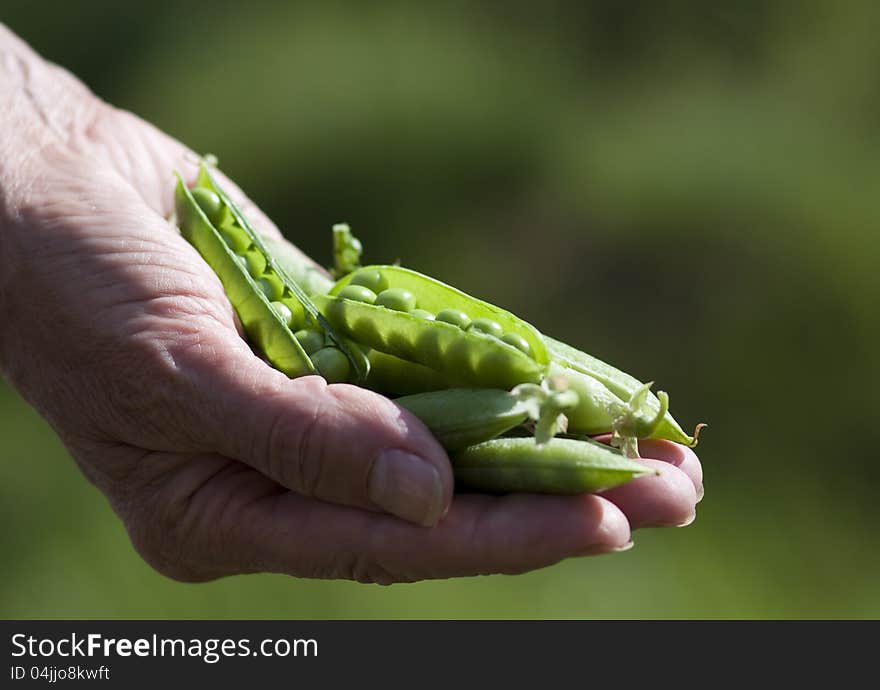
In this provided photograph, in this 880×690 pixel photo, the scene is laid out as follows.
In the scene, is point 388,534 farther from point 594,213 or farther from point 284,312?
point 594,213

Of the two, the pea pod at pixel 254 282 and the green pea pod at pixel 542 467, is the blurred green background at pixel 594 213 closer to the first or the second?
the pea pod at pixel 254 282

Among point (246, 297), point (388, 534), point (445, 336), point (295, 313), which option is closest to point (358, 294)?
point (295, 313)

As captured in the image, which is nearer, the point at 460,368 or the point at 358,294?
the point at 460,368

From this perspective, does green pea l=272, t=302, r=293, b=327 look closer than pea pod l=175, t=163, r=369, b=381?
No

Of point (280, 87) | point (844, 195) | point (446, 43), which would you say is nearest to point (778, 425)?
point (844, 195)

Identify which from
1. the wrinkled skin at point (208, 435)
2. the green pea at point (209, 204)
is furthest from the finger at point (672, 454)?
the green pea at point (209, 204)

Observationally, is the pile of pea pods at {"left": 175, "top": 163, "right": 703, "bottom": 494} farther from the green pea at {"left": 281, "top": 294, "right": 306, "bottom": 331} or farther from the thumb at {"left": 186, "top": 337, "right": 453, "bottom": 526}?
the thumb at {"left": 186, "top": 337, "right": 453, "bottom": 526}

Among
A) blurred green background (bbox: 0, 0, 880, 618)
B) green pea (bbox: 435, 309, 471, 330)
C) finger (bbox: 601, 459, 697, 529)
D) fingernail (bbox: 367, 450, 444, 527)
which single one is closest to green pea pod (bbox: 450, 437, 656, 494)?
finger (bbox: 601, 459, 697, 529)
